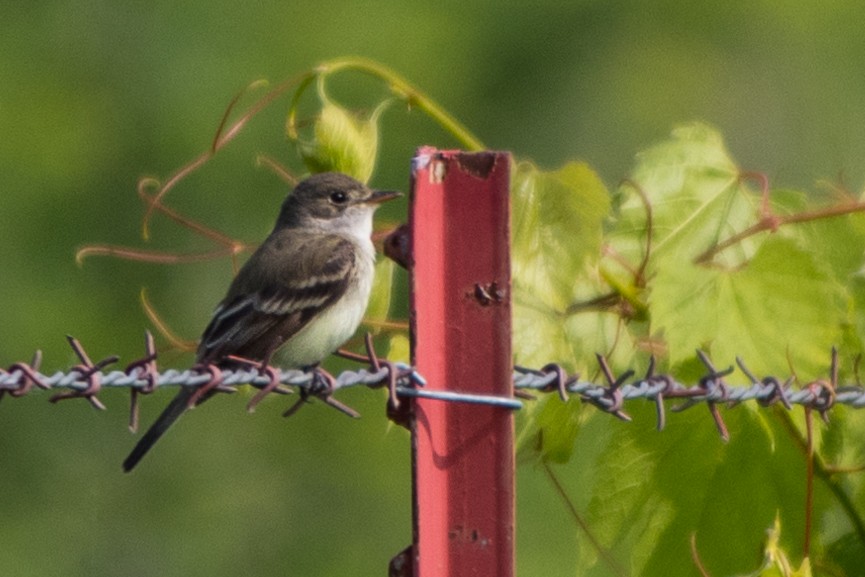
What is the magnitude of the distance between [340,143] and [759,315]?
38.9 inches

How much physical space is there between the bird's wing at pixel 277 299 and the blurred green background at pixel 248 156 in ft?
21.5

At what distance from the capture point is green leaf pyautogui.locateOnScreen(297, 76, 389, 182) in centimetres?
368

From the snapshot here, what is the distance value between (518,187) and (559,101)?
536 inches

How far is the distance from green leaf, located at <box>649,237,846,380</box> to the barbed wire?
0.05m

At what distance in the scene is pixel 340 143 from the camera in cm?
368

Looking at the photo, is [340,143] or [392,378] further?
[340,143]

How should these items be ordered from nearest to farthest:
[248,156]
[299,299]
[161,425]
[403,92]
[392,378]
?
[392,378]
[403,92]
[161,425]
[299,299]
[248,156]

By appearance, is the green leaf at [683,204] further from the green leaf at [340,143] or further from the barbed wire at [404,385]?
the green leaf at [340,143]

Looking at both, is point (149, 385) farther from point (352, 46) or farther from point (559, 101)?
point (559, 101)

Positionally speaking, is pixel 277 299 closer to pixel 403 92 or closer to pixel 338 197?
pixel 338 197

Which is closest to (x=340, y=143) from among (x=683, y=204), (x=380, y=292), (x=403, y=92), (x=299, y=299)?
(x=403, y=92)

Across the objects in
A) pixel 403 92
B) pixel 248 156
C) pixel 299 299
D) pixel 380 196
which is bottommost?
pixel 403 92

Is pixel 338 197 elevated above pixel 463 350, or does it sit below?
above

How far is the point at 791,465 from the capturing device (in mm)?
3611
